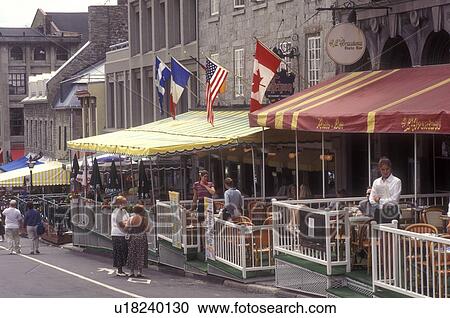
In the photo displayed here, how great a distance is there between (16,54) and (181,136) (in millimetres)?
59079

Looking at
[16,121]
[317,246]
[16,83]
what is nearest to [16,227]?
[317,246]

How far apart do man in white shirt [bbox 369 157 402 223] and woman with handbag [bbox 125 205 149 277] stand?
7544 millimetres

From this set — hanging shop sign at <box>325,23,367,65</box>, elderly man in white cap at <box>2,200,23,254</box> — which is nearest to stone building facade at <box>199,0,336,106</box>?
hanging shop sign at <box>325,23,367,65</box>

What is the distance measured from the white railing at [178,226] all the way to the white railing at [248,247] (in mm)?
2526

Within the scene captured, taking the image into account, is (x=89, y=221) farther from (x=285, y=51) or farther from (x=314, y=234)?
(x=314, y=234)

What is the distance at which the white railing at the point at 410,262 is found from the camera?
515 inches

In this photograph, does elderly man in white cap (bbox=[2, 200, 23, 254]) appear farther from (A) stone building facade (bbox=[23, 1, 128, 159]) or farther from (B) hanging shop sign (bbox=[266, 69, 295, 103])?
(A) stone building facade (bbox=[23, 1, 128, 159])

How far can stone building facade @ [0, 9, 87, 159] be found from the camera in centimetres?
8388

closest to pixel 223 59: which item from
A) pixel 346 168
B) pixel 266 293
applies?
pixel 346 168

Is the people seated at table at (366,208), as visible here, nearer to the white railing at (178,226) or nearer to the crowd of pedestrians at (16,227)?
the white railing at (178,226)

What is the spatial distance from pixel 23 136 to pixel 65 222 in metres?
49.5

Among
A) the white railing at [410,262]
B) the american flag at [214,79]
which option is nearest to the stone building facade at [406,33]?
the american flag at [214,79]

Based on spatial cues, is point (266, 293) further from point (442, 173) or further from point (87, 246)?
point (87, 246)

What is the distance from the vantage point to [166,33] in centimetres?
4038
